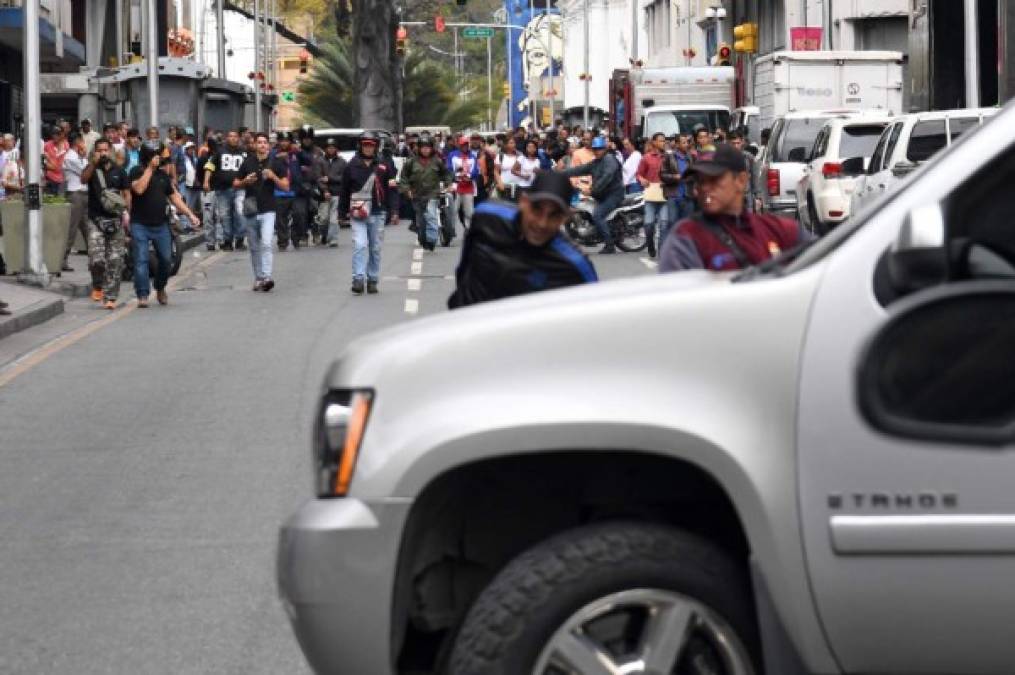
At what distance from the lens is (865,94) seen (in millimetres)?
40562

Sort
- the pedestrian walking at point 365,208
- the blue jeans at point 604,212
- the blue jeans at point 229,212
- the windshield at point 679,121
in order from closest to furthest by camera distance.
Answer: the pedestrian walking at point 365,208
the blue jeans at point 604,212
the blue jeans at point 229,212
the windshield at point 679,121

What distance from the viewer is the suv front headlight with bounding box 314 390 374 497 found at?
16.3 feet

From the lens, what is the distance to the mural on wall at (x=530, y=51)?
394ft

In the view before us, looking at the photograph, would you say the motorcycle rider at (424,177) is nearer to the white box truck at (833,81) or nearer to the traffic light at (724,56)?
the white box truck at (833,81)

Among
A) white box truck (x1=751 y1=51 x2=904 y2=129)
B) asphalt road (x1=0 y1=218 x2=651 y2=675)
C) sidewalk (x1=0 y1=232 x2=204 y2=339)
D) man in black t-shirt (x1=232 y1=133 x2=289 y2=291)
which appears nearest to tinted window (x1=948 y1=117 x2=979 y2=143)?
asphalt road (x1=0 y1=218 x2=651 y2=675)

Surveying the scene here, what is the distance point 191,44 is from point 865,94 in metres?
43.1

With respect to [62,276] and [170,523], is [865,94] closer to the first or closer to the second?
[62,276]

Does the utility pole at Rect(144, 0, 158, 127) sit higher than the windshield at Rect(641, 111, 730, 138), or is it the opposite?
the utility pole at Rect(144, 0, 158, 127)

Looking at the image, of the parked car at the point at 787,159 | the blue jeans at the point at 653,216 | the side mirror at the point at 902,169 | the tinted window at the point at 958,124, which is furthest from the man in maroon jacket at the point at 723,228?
the parked car at the point at 787,159

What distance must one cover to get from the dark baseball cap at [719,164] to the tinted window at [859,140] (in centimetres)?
2105

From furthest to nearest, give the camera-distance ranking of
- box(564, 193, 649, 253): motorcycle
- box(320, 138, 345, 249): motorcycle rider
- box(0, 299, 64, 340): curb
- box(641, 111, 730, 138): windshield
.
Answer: box(641, 111, 730, 138): windshield → box(320, 138, 345, 249): motorcycle rider → box(564, 193, 649, 253): motorcycle → box(0, 299, 64, 340): curb

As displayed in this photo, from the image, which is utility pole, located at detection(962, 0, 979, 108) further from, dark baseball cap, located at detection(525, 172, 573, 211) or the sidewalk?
dark baseball cap, located at detection(525, 172, 573, 211)

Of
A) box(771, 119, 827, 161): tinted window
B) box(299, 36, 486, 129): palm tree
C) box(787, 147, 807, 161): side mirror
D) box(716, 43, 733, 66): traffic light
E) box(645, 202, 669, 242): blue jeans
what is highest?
box(299, 36, 486, 129): palm tree

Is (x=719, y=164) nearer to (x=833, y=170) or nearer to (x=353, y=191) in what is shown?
(x=353, y=191)
